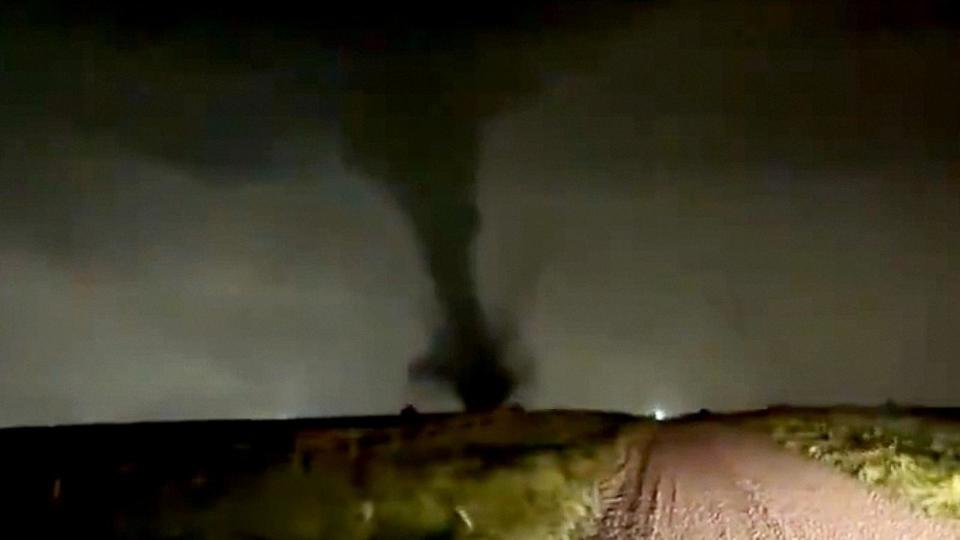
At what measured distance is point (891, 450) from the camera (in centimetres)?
170

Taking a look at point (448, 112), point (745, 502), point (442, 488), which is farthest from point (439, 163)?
point (745, 502)

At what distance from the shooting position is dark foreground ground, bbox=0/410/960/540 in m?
1.45

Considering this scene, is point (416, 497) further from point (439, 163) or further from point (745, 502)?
→ point (439, 163)

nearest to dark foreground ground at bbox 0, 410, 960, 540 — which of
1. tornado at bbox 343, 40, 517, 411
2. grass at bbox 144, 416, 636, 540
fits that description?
grass at bbox 144, 416, 636, 540

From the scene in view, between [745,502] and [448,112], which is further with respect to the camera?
[448,112]

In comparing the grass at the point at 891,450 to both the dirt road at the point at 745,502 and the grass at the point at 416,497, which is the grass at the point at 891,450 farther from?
the grass at the point at 416,497

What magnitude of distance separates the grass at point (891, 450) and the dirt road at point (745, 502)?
0.11 ft

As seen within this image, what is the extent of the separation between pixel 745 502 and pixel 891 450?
303 millimetres

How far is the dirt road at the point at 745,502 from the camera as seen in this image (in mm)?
1454

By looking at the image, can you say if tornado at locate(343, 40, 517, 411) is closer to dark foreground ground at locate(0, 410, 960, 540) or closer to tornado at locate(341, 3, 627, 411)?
tornado at locate(341, 3, 627, 411)

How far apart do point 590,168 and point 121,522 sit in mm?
955

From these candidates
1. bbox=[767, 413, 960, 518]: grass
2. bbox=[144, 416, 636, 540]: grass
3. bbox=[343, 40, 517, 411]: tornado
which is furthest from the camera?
bbox=[343, 40, 517, 411]: tornado

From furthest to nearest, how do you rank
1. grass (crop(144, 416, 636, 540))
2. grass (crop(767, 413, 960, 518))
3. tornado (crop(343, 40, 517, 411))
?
tornado (crop(343, 40, 517, 411))
grass (crop(767, 413, 960, 518))
grass (crop(144, 416, 636, 540))

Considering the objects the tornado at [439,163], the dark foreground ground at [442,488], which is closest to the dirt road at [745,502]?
the dark foreground ground at [442,488]
